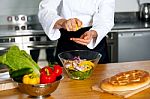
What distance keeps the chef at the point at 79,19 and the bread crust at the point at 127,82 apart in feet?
0.89

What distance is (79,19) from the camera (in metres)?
1.95

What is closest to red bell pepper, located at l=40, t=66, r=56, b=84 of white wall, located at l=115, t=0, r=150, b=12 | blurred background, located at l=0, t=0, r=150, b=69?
blurred background, located at l=0, t=0, r=150, b=69

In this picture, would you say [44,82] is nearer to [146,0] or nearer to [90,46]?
[90,46]

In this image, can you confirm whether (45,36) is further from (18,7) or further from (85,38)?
(85,38)

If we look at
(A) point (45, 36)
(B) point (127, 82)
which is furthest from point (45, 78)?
(A) point (45, 36)

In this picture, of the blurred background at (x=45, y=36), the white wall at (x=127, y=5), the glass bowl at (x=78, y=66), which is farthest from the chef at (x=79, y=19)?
the white wall at (x=127, y=5)

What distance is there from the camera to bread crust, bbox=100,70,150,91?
4.29 feet

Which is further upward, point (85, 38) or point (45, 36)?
point (85, 38)

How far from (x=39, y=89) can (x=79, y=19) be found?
2.63ft

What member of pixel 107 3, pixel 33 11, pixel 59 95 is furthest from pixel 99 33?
pixel 33 11

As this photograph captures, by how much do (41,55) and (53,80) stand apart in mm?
1560

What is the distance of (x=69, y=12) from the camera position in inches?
78.7

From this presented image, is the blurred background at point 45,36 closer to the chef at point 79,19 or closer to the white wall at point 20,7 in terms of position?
the white wall at point 20,7

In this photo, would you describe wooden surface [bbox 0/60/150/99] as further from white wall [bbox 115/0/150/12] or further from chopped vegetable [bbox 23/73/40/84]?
white wall [bbox 115/0/150/12]
